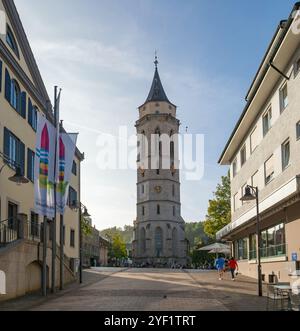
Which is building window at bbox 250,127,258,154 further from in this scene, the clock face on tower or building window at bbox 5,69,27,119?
the clock face on tower

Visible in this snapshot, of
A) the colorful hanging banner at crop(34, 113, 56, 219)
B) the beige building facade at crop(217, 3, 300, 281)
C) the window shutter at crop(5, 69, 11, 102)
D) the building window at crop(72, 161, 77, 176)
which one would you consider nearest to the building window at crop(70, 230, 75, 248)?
the building window at crop(72, 161, 77, 176)

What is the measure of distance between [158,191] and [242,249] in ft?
233

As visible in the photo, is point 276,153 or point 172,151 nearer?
point 276,153

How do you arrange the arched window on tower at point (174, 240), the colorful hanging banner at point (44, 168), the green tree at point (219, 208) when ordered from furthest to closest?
the arched window on tower at point (174, 240) → the green tree at point (219, 208) → the colorful hanging banner at point (44, 168)

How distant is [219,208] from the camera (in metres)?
63.3

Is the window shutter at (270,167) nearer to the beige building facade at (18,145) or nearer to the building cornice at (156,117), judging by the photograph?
the beige building facade at (18,145)

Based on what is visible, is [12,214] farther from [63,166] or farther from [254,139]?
[254,139]

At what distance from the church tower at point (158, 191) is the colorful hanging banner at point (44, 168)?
275 feet

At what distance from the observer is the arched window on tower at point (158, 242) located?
108688mm

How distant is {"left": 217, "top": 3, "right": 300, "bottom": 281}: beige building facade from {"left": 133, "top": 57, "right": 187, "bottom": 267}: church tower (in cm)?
7237

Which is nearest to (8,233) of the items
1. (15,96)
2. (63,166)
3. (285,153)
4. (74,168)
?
(63,166)

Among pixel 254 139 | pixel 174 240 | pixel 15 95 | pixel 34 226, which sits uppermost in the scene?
pixel 15 95

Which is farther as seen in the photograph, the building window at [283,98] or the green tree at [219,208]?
the green tree at [219,208]

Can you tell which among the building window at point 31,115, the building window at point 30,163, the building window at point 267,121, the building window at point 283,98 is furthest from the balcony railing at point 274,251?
the building window at point 31,115
